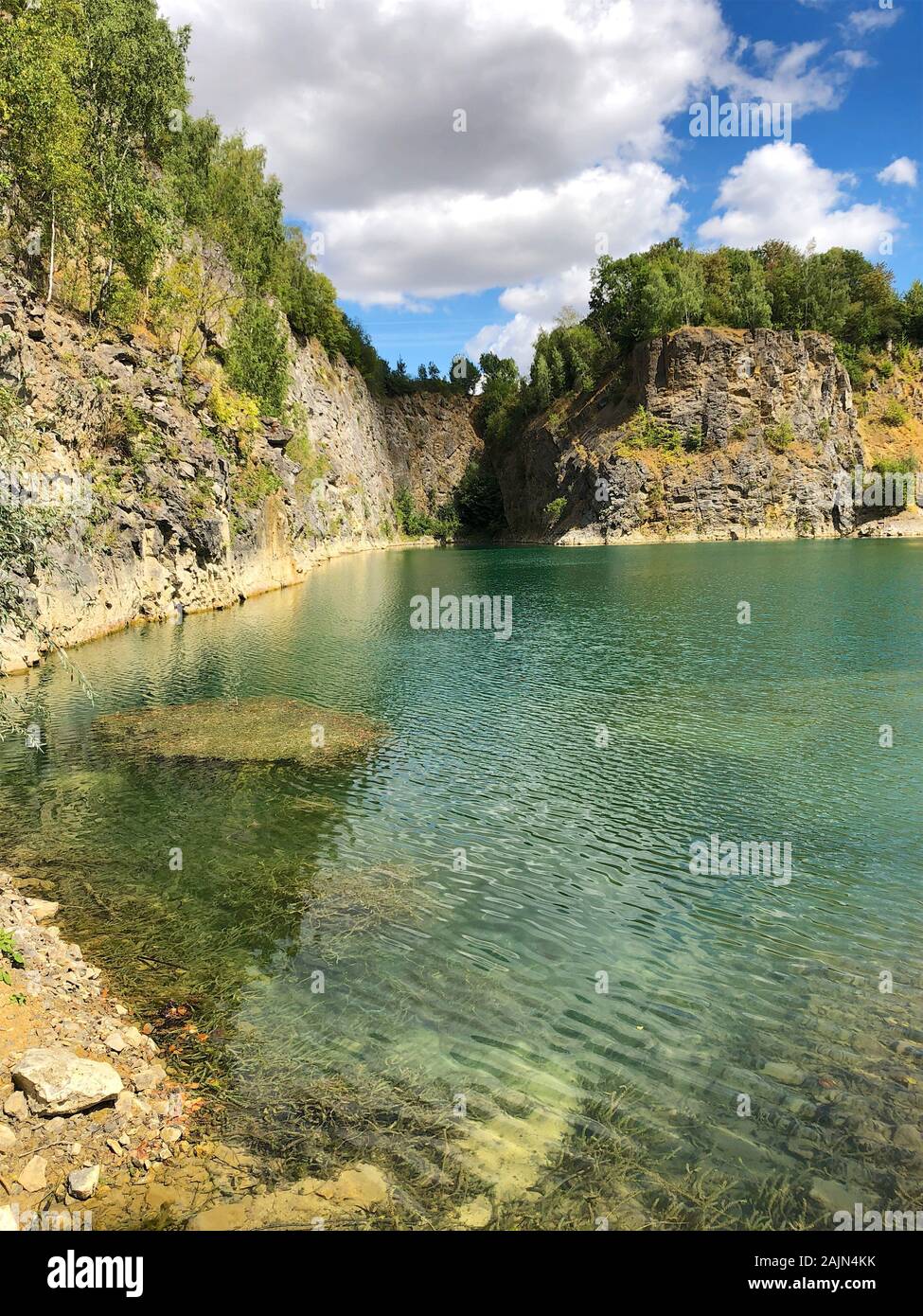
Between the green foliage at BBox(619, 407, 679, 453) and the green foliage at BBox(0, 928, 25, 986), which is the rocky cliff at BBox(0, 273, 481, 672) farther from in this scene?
the green foliage at BBox(619, 407, 679, 453)

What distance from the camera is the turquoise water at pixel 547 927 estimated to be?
23.5 ft

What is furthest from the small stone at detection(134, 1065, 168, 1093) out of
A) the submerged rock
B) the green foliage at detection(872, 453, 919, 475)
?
the green foliage at detection(872, 453, 919, 475)

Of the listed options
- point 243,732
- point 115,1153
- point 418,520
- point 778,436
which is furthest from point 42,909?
point 418,520

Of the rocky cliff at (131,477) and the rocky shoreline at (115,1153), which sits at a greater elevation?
the rocky cliff at (131,477)

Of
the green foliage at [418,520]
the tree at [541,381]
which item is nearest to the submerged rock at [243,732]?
the tree at [541,381]

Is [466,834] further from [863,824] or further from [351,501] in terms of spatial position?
[351,501]

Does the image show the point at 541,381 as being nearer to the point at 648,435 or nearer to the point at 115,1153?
the point at 648,435

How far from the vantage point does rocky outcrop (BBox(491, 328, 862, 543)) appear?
11131 centimetres

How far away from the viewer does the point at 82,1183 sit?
6.25 metres

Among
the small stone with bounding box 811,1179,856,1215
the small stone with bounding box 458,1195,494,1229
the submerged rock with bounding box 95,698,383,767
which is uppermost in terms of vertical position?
the submerged rock with bounding box 95,698,383,767

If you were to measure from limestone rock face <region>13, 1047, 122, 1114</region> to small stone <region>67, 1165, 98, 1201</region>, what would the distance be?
25.7 inches

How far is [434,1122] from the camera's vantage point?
7.41 m

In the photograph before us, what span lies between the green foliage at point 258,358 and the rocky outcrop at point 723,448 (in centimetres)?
5717

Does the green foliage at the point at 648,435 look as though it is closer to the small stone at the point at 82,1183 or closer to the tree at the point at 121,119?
the tree at the point at 121,119
